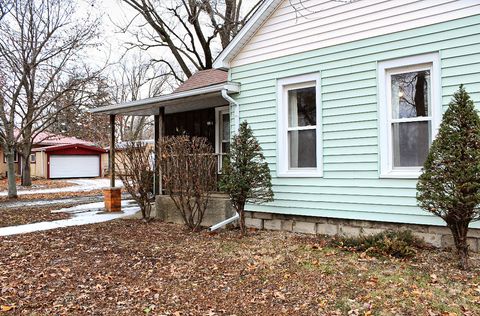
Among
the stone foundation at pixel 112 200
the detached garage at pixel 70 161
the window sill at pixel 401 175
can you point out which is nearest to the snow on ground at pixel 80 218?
the stone foundation at pixel 112 200

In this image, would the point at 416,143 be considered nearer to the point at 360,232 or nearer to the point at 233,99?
the point at 360,232

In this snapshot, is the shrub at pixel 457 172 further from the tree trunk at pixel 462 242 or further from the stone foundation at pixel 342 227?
the stone foundation at pixel 342 227

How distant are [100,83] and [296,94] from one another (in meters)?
11.4

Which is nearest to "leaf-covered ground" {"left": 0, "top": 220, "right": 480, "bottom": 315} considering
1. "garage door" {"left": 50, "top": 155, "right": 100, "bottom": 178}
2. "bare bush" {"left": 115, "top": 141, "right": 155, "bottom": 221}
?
"bare bush" {"left": 115, "top": 141, "right": 155, "bottom": 221}

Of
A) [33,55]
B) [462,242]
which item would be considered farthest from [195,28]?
[462,242]

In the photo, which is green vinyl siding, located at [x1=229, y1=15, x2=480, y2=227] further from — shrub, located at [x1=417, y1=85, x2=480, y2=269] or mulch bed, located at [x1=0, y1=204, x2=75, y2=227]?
mulch bed, located at [x1=0, y1=204, x2=75, y2=227]

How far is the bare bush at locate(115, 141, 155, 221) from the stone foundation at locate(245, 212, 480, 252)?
8.35 feet

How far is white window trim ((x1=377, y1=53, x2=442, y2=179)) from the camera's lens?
5.61 meters

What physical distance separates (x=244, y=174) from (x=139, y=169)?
117 inches

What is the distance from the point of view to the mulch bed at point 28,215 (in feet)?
30.5

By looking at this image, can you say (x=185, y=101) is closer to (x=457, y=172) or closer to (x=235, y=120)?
(x=235, y=120)

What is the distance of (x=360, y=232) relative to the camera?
6355mm

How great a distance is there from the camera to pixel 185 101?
9.30 m

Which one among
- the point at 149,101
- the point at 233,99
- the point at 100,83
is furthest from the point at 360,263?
the point at 100,83
